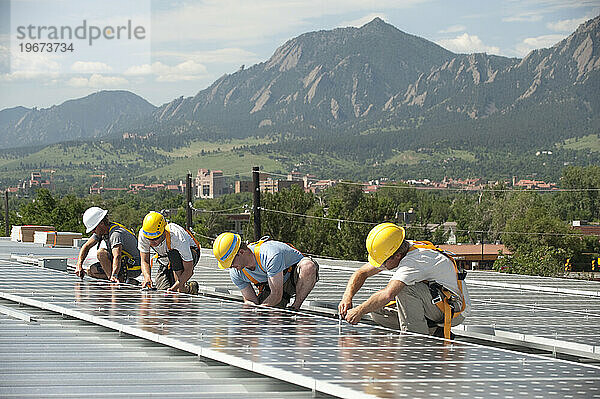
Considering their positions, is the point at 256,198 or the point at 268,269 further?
the point at 256,198

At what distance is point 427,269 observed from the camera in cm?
775

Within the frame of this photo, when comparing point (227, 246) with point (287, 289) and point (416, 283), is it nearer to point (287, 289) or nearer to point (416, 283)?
point (287, 289)

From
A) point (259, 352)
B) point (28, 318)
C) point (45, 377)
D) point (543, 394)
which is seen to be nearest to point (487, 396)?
point (543, 394)

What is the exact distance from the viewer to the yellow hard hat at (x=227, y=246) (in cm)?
973

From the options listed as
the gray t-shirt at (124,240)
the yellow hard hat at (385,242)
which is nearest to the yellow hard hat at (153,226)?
the gray t-shirt at (124,240)

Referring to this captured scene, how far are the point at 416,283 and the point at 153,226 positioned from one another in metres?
5.10

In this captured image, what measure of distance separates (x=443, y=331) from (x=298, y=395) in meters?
3.32

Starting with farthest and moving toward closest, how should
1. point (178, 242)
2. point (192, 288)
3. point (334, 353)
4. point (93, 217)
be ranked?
point (93, 217), point (192, 288), point (178, 242), point (334, 353)

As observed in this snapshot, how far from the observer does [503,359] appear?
18.9 feet

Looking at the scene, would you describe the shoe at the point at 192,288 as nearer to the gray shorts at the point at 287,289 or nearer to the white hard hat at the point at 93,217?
the white hard hat at the point at 93,217

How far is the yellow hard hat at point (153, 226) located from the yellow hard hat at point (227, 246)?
2.29 meters

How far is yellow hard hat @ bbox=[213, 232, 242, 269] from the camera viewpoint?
31.9 ft

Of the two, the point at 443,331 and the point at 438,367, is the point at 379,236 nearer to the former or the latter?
the point at 443,331

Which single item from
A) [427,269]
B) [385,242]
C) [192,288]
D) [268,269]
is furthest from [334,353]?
[192,288]
